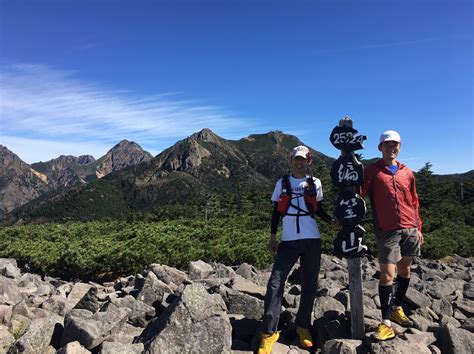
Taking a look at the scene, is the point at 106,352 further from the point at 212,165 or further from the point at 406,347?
the point at 212,165

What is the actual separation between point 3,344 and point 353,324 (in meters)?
3.72

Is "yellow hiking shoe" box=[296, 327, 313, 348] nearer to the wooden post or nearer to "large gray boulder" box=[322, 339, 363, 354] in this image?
"large gray boulder" box=[322, 339, 363, 354]

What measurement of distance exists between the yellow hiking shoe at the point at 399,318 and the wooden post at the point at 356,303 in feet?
2.32

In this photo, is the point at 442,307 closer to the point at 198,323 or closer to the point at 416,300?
the point at 416,300

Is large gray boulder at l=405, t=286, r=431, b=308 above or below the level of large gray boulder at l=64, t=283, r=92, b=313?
above

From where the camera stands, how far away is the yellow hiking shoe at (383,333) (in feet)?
13.5

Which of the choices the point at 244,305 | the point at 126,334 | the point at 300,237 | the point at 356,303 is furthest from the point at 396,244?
the point at 126,334

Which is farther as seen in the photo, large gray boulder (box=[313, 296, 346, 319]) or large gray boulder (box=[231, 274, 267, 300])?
large gray boulder (box=[231, 274, 267, 300])

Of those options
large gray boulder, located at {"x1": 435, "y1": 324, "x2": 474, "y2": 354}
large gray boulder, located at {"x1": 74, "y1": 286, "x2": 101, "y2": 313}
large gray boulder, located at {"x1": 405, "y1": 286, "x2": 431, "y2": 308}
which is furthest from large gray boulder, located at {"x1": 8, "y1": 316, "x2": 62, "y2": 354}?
large gray boulder, located at {"x1": 405, "y1": 286, "x2": 431, "y2": 308}

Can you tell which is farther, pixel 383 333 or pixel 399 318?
pixel 399 318

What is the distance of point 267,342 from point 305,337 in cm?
54

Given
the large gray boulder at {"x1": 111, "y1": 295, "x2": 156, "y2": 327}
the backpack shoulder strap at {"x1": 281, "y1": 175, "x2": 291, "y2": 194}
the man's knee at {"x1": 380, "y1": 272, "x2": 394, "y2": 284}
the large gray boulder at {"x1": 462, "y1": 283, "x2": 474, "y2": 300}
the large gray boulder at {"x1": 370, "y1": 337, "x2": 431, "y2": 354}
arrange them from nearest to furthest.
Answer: the large gray boulder at {"x1": 370, "y1": 337, "x2": 431, "y2": 354}
the man's knee at {"x1": 380, "y1": 272, "x2": 394, "y2": 284}
the backpack shoulder strap at {"x1": 281, "y1": 175, "x2": 291, "y2": 194}
the large gray boulder at {"x1": 111, "y1": 295, "x2": 156, "y2": 327}
the large gray boulder at {"x1": 462, "y1": 283, "x2": 474, "y2": 300}

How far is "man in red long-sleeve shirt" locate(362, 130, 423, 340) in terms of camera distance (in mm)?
4398

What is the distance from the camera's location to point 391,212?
4410 millimetres
